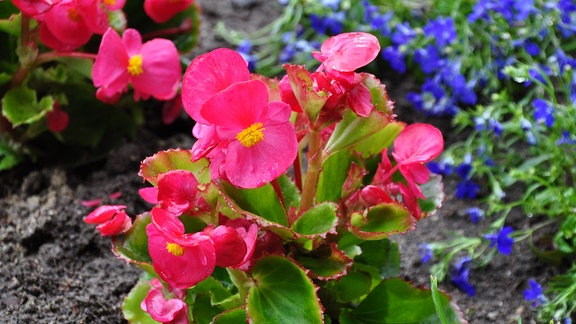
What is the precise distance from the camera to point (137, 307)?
1.17 metres

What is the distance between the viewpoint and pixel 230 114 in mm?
948

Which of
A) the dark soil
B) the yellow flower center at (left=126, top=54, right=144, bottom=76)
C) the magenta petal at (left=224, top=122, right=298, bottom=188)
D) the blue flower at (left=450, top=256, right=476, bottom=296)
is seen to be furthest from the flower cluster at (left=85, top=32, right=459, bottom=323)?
→ the yellow flower center at (left=126, top=54, right=144, bottom=76)

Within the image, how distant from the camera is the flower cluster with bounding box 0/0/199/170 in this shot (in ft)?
4.52

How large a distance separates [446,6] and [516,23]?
0.63ft

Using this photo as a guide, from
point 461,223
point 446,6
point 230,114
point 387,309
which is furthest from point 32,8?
point 446,6

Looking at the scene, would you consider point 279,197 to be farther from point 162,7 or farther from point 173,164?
point 162,7

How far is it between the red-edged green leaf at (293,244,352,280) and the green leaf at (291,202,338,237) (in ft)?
0.14

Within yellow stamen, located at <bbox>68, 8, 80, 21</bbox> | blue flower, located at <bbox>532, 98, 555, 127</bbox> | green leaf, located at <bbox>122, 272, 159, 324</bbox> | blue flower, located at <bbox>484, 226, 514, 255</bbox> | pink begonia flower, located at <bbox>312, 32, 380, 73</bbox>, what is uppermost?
pink begonia flower, located at <bbox>312, 32, 380, 73</bbox>

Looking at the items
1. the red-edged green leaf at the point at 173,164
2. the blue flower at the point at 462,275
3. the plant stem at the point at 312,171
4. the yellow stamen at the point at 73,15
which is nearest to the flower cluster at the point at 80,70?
the yellow stamen at the point at 73,15

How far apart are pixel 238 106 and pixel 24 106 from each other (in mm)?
721

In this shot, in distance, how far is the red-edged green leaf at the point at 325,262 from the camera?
1.03 meters

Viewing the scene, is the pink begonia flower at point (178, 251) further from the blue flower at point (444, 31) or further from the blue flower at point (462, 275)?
the blue flower at point (444, 31)

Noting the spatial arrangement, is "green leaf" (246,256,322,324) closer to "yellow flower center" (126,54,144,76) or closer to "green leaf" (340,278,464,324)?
"green leaf" (340,278,464,324)

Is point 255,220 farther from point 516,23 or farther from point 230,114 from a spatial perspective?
point 516,23
